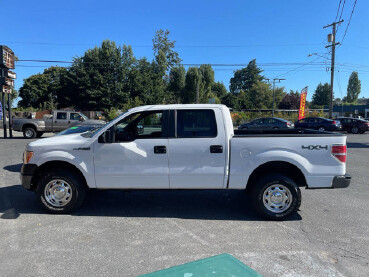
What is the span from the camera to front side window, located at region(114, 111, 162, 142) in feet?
14.3

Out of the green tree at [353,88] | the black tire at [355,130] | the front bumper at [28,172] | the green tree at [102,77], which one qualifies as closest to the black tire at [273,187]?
the front bumper at [28,172]

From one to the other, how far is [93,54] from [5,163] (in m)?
35.9

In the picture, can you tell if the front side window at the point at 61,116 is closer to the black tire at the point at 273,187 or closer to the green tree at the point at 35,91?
the black tire at the point at 273,187

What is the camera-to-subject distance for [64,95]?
44.6 meters

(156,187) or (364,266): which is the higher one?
(156,187)

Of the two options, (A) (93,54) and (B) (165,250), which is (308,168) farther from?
(A) (93,54)

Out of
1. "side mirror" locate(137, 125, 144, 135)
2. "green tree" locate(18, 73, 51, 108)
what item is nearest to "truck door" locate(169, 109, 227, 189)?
"side mirror" locate(137, 125, 144, 135)

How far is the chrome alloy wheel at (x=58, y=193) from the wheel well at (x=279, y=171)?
3.03 metres

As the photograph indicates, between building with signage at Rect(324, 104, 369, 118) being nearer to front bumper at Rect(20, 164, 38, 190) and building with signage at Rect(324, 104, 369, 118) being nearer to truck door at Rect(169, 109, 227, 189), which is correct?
truck door at Rect(169, 109, 227, 189)

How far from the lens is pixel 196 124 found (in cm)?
437

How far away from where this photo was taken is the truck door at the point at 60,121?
17773 mm

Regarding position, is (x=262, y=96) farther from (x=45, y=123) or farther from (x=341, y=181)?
(x=341, y=181)

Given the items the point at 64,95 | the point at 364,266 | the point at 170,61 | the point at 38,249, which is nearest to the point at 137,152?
the point at 38,249

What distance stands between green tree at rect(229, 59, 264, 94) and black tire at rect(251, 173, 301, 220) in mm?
92232
